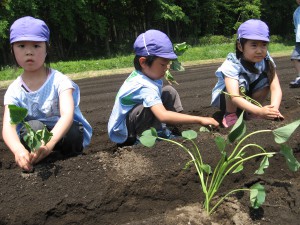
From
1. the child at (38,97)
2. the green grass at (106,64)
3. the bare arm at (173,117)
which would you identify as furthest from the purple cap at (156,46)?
the green grass at (106,64)

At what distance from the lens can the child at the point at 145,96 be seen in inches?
110

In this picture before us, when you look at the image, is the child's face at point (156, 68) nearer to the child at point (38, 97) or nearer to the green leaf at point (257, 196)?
the child at point (38, 97)

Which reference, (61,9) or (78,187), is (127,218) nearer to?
(78,187)

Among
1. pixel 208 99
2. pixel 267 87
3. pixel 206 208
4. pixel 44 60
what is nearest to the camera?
pixel 206 208

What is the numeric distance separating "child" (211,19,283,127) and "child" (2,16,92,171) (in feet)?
4.20

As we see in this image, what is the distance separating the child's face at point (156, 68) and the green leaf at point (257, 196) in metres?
1.38

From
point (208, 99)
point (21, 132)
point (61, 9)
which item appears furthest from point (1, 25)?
point (21, 132)

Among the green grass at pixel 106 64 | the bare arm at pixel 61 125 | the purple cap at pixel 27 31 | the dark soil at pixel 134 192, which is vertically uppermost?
the purple cap at pixel 27 31

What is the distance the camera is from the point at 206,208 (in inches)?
79.5

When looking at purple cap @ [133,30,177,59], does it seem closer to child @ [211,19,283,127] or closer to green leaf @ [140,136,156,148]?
child @ [211,19,283,127]

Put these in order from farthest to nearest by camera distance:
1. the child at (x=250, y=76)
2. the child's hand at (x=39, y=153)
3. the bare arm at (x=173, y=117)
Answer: the child at (x=250, y=76), the bare arm at (x=173, y=117), the child's hand at (x=39, y=153)

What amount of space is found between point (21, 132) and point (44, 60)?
21.8 inches

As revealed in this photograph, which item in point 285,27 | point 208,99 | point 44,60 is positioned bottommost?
point 285,27

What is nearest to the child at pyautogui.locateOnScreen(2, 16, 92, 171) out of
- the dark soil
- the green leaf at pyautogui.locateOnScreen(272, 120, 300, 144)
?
the dark soil
